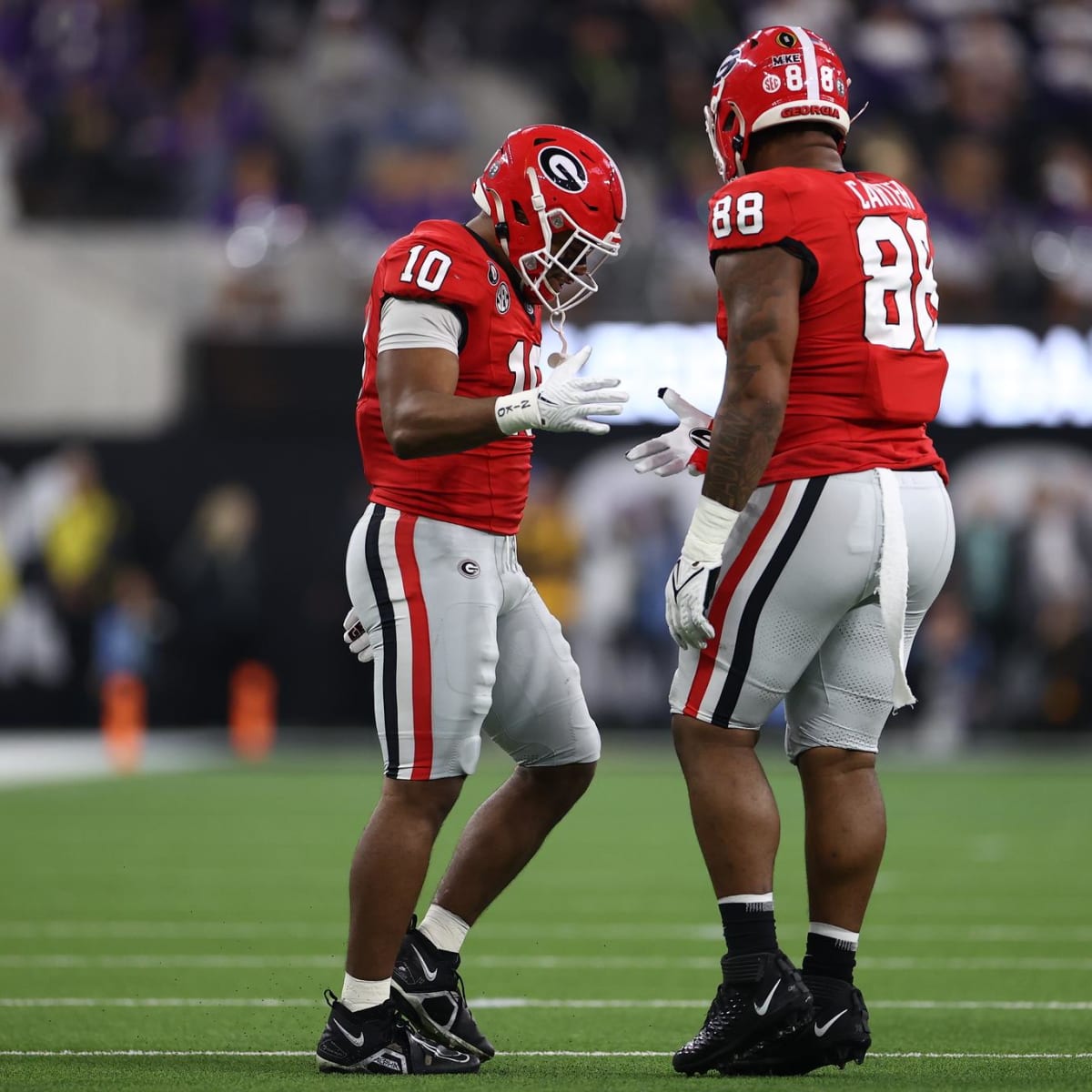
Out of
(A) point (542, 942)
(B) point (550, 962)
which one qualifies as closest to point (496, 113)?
(A) point (542, 942)

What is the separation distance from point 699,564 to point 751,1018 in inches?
34.7

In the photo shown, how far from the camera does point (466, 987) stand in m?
5.48

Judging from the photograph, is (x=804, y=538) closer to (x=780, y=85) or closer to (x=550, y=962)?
(x=780, y=85)

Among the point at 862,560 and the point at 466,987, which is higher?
the point at 862,560

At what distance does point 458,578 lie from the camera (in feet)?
14.3

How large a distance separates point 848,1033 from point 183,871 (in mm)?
4334

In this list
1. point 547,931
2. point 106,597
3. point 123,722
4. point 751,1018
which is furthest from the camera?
point 106,597

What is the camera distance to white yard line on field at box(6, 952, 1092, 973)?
18.9 feet

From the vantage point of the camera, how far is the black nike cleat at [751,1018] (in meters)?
4.11

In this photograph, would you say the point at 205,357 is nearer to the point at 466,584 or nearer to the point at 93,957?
the point at 93,957

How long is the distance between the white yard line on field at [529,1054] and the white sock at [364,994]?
257 mm

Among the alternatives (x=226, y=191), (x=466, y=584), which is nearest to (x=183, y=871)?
(x=466, y=584)

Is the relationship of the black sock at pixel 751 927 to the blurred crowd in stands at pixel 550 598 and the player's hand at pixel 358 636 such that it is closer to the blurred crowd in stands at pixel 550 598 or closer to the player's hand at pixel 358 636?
the player's hand at pixel 358 636

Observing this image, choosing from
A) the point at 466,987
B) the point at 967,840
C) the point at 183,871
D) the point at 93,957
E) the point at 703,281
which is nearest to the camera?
the point at 466,987
